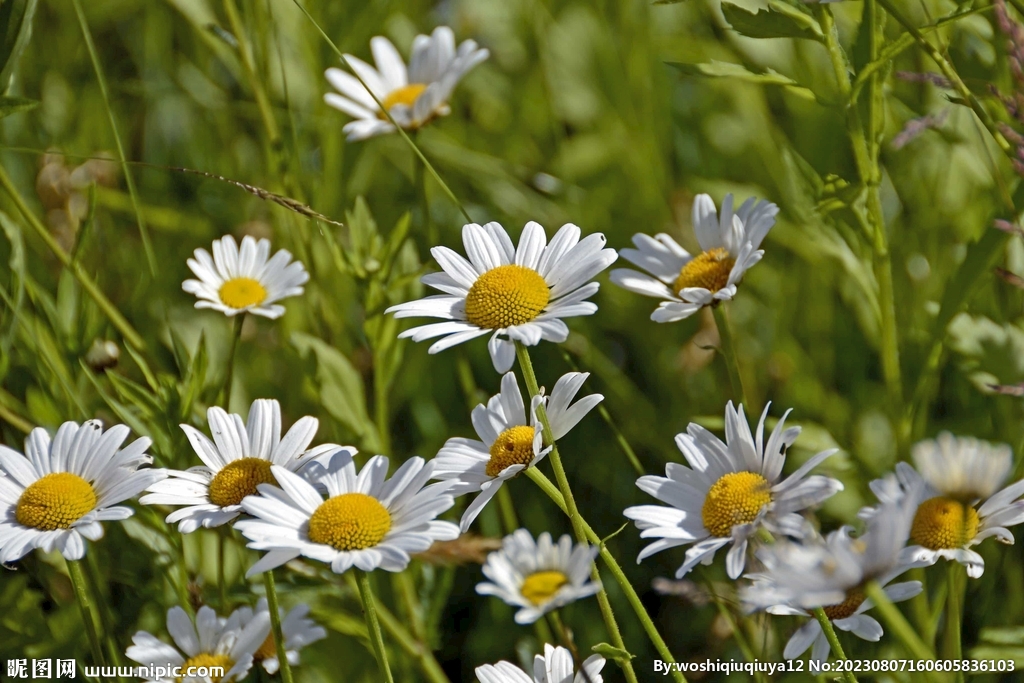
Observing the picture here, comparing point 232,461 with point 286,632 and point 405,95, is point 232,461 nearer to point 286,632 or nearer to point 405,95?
point 286,632

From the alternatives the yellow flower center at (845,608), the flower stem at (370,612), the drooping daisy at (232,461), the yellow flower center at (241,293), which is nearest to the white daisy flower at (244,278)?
the yellow flower center at (241,293)

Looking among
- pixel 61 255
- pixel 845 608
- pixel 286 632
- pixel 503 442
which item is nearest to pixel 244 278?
pixel 61 255

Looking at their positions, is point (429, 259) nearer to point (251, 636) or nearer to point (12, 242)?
point (12, 242)

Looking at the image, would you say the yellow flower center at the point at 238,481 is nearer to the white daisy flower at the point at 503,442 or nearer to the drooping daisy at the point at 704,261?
the white daisy flower at the point at 503,442

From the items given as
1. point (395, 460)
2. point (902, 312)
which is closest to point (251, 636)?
point (395, 460)

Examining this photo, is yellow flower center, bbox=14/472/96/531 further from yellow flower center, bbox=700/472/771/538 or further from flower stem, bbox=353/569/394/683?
yellow flower center, bbox=700/472/771/538
